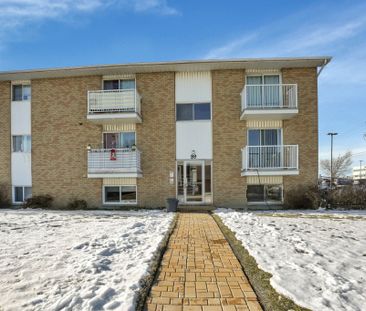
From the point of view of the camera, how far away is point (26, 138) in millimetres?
18312

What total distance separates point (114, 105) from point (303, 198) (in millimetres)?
11421

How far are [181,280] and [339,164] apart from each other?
225 ft

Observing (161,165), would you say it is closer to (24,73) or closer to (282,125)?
(282,125)

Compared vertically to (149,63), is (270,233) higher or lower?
lower

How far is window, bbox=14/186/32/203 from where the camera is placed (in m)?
18.1

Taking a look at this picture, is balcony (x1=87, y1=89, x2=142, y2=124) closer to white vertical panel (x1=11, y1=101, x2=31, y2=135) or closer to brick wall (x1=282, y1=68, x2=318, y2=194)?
white vertical panel (x1=11, y1=101, x2=31, y2=135)

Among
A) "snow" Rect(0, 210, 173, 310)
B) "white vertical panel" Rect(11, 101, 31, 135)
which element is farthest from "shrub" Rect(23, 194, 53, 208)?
"snow" Rect(0, 210, 173, 310)

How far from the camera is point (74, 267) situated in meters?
5.32

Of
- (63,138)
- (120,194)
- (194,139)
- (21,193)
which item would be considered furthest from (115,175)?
(21,193)

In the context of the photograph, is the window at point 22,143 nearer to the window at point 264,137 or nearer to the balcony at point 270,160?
the balcony at point 270,160

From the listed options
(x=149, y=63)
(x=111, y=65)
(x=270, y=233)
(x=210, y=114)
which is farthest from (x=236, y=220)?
(x=111, y=65)

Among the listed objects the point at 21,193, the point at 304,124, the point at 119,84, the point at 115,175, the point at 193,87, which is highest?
the point at 119,84

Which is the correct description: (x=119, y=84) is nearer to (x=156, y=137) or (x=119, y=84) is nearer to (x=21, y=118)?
(x=156, y=137)

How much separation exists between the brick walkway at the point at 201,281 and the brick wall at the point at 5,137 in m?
14.9
